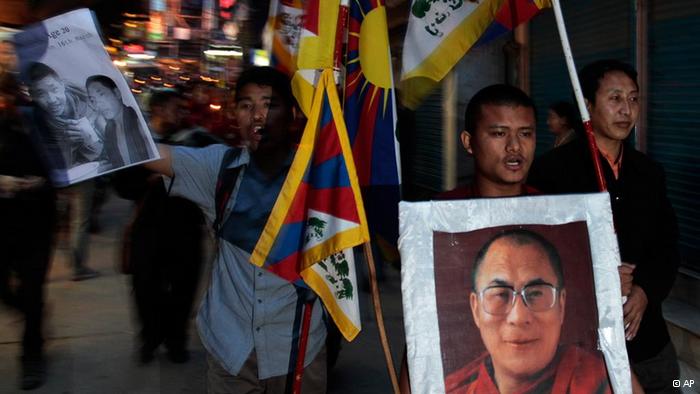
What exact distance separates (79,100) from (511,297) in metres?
1.62

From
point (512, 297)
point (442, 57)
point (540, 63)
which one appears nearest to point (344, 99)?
point (442, 57)

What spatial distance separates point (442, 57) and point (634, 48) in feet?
11.8

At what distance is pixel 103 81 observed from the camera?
3.03 metres

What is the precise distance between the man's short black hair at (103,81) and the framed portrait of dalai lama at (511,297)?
1258 mm

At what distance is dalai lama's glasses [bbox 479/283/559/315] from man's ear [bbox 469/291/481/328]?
0.01 metres

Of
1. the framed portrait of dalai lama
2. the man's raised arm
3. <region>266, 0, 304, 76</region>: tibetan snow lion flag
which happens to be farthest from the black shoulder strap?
the framed portrait of dalai lama

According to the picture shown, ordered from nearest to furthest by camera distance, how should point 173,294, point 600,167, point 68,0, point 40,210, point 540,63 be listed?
point 600,167 → point 40,210 → point 173,294 → point 540,63 → point 68,0

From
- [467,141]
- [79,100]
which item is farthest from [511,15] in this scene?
[79,100]

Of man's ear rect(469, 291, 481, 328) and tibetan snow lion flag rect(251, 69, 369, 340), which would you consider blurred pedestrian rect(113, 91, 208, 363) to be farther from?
man's ear rect(469, 291, 481, 328)

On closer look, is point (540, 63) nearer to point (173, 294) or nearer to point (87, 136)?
point (173, 294)

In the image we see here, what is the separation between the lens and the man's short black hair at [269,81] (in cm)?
321

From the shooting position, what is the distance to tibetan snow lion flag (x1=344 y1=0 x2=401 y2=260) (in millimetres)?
3189

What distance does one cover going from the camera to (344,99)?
3.14 metres

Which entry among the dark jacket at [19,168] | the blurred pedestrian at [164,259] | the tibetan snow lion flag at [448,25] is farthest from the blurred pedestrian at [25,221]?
the tibetan snow lion flag at [448,25]
